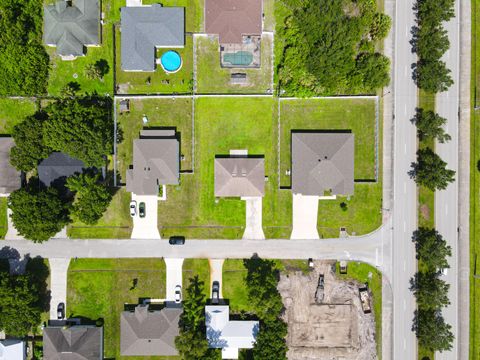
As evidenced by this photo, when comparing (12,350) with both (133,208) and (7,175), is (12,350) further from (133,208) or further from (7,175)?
(133,208)

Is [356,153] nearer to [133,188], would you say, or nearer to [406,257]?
[406,257]

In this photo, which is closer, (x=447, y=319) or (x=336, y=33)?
(x=336, y=33)

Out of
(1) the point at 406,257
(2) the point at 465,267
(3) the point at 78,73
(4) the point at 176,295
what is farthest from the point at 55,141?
(2) the point at 465,267

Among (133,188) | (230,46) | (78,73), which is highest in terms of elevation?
(230,46)

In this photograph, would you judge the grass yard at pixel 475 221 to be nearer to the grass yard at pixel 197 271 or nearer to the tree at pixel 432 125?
the tree at pixel 432 125

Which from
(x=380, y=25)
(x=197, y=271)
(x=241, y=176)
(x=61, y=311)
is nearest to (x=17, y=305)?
(x=61, y=311)

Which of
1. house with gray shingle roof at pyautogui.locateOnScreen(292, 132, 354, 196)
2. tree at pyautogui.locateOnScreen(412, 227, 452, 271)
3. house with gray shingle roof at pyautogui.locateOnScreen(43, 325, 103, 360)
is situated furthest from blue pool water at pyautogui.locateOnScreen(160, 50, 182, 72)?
tree at pyautogui.locateOnScreen(412, 227, 452, 271)
